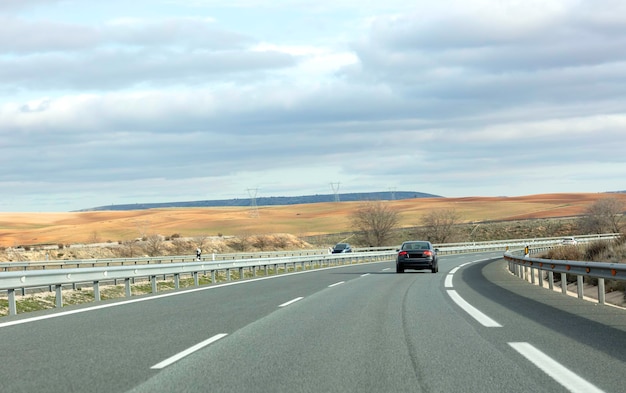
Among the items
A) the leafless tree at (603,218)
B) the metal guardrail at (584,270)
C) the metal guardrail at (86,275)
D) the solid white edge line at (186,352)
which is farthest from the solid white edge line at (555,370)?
the leafless tree at (603,218)

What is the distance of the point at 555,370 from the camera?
25.3 feet

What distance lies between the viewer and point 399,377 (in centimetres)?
745

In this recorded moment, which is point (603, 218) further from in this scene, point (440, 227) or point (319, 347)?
point (319, 347)

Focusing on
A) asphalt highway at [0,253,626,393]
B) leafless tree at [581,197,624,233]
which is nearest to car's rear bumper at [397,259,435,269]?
asphalt highway at [0,253,626,393]

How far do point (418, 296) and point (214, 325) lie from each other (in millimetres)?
7484

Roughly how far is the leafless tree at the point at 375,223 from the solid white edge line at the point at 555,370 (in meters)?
A: 79.9

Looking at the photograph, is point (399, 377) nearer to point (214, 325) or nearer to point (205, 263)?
point (214, 325)

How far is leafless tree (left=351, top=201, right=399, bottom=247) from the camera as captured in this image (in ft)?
293

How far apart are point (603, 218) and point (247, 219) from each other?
6048cm

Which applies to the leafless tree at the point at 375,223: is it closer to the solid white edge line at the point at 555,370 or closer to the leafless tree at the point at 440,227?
the leafless tree at the point at 440,227

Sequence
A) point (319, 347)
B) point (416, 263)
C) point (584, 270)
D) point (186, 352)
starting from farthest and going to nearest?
point (416, 263) → point (584, 270) → point (319, 347) → point (186, 352)

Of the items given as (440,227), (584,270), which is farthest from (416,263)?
(440,227)

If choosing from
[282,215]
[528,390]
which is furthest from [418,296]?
[282,215]

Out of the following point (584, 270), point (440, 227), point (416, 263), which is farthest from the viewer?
point (440, 227)
